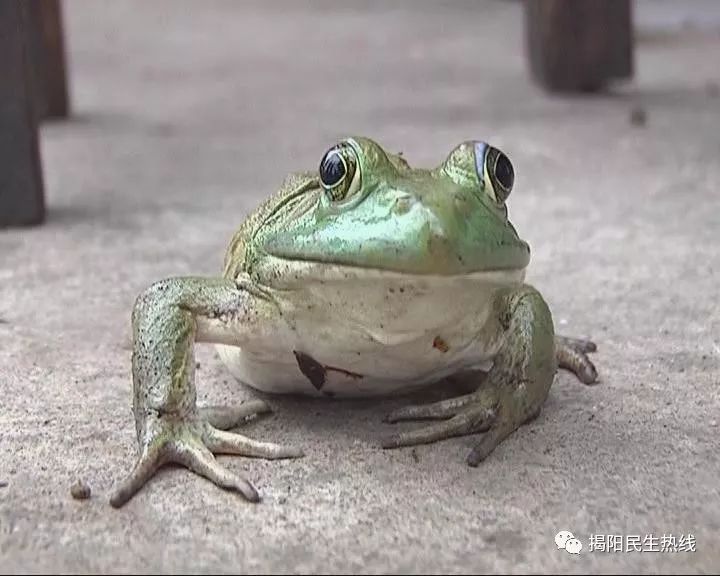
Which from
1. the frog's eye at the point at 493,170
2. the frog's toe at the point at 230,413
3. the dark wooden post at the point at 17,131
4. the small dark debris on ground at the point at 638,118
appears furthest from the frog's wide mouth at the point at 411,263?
the small dark debris on ground at the point at 638,118

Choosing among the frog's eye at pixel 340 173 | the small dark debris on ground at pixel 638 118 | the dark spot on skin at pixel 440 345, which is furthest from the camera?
the small dark debris on ground at pixel 638 118

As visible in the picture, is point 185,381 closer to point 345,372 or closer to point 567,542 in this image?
point 345,372

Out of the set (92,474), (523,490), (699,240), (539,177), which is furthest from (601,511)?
(539,177)

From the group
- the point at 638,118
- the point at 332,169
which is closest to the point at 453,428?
the point at 332,169

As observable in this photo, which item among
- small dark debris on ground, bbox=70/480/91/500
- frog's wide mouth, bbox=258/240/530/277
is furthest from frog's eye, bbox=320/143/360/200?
small dark debris on ground, bbox=70/480/91/500

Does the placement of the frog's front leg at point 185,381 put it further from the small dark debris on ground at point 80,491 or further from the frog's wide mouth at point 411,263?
the frog's wide mouth at point 411,263

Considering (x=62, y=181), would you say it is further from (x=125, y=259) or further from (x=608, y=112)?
(x=608, y=112)

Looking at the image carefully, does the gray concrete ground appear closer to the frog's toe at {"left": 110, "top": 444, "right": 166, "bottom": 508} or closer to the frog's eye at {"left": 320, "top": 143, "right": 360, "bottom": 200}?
the frog's toe at {"left": 110, "top": 444, "right": 166, "bottom": 508}
